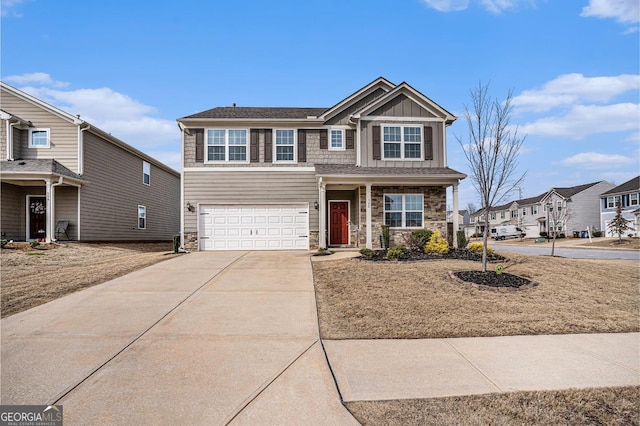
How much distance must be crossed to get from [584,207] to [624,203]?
522cm

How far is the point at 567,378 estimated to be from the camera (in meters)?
4.46

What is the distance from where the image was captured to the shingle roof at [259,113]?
56.7 feet

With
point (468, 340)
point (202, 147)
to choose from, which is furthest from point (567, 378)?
point (202, 147)

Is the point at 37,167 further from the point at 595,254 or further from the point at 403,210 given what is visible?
the point at 595,254

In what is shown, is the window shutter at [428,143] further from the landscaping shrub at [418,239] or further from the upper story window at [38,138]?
the upper story window at [38,138]

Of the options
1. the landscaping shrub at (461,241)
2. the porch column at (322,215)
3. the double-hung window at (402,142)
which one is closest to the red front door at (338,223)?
the porch column at (322,215)

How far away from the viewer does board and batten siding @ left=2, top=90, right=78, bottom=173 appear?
59.1 ft

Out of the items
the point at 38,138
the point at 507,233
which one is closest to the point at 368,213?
the point at 38,138

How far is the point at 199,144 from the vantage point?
55.5 ft

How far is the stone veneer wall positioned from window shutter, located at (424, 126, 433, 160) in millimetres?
1443

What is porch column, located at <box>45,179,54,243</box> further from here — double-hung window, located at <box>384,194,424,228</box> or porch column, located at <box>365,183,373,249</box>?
double-hung window, located at <box>384,194,424,228</box>

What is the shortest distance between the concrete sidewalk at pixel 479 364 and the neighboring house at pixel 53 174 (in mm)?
16552

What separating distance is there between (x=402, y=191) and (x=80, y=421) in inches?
577

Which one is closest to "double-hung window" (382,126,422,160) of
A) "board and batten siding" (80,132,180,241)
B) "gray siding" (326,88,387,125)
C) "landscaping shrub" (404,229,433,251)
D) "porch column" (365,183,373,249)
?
"gray siding" (326,88,387,125)
